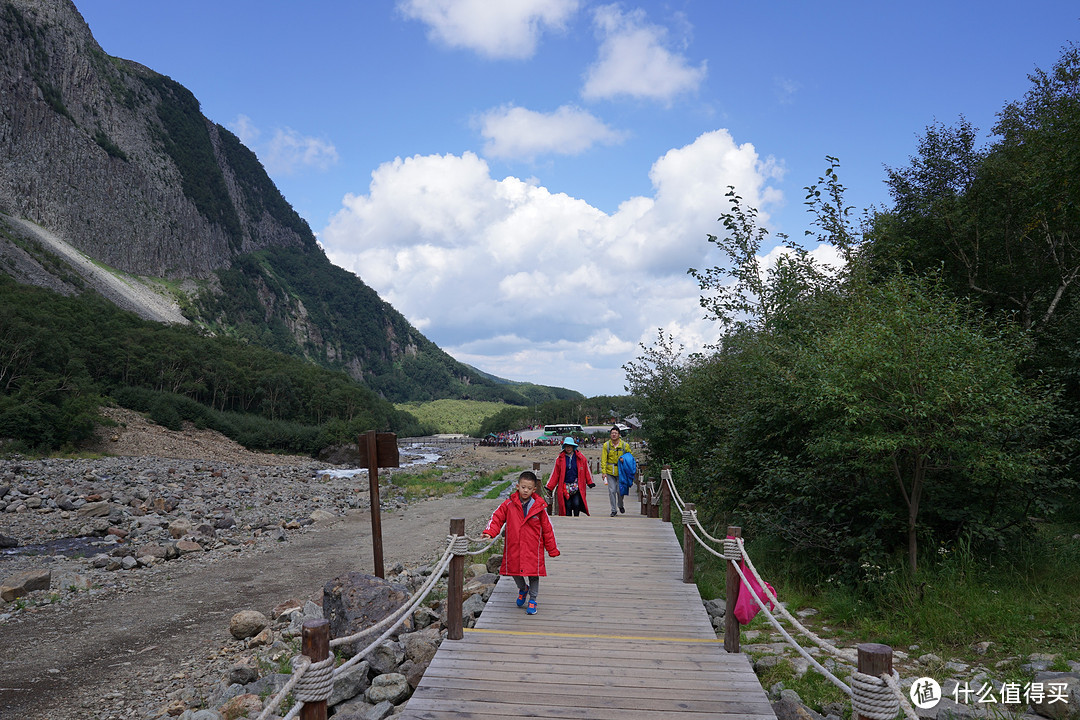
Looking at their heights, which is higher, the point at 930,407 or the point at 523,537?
the point at 930,407

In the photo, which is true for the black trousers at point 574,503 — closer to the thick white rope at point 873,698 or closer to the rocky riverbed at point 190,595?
the rocky riverbed at point 190,595

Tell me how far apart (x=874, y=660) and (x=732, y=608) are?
7.11 feet

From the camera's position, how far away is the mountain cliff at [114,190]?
8800cm

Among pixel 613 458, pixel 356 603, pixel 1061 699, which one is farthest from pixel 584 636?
pixel 613 458

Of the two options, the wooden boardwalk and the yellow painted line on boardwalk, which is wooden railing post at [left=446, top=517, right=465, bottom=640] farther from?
the yellow painted line on boardwalk

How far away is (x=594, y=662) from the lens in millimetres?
4641

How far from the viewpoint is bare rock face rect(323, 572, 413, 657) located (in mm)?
6363

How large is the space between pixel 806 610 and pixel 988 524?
240 centimetres

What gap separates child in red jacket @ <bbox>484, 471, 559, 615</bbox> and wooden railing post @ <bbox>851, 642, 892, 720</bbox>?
3.45 metres

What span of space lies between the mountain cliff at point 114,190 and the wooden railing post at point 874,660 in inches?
3287

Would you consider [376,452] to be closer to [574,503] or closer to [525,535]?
[525,535]

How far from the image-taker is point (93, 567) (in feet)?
41.4
